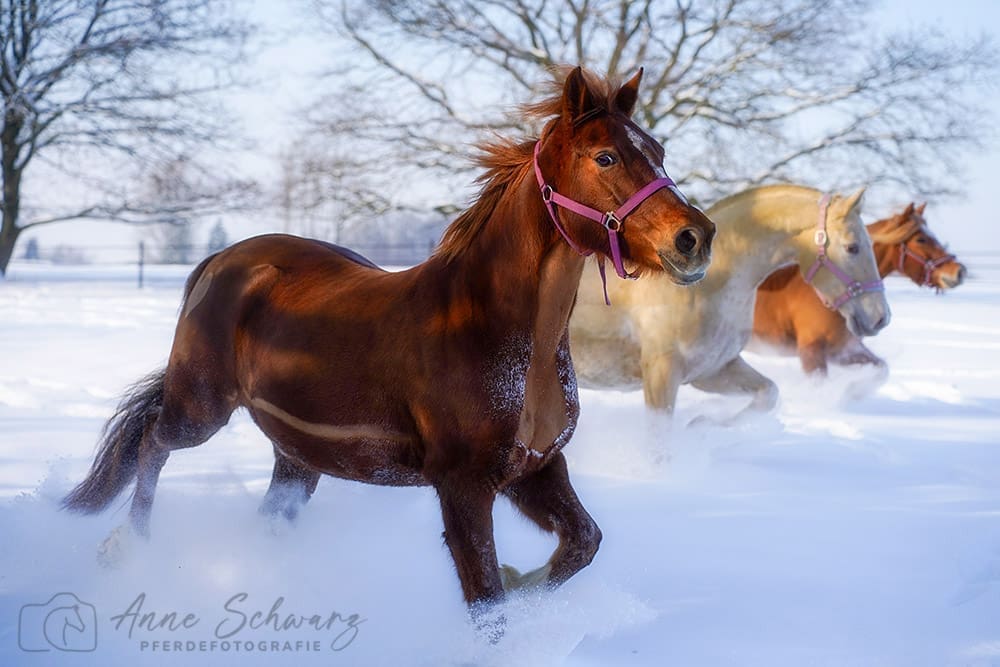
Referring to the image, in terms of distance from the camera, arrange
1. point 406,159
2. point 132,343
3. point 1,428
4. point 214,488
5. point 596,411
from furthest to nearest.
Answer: point 406,159 < point 132,343 < point 596,411 < point 1,428 < point 214,488

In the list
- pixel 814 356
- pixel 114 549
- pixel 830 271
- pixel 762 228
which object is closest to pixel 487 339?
pixel 114 549

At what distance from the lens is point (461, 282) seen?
261cm

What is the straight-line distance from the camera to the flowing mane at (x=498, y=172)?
265 centimetres

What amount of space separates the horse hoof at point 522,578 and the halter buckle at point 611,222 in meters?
1.05

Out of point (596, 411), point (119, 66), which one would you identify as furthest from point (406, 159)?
point (596, 411)

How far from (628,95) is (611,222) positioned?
0.44 metres

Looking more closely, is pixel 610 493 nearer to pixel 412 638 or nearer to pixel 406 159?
pixel 412 638

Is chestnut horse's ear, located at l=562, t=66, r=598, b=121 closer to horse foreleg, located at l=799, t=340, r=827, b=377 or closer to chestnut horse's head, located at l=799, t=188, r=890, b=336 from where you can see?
chestnut horse's head, located at l=799, t=188, r=890, b=336

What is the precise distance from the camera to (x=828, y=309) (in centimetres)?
773

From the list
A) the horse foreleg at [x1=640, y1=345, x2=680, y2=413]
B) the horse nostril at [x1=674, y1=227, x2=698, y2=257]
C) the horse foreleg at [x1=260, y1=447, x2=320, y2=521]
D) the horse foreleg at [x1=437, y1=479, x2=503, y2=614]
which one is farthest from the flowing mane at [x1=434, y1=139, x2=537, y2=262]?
the horse foreleg at [x1=640, y1=345, x2=680, y2=413]

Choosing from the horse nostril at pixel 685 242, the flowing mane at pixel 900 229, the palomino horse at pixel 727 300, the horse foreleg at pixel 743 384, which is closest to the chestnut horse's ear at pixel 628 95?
the horse nostril at pixel 685 242

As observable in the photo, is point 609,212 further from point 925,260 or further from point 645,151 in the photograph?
point 925,260

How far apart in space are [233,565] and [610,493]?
1.88 metres

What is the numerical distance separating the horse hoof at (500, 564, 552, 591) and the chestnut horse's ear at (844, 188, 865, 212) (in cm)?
386
